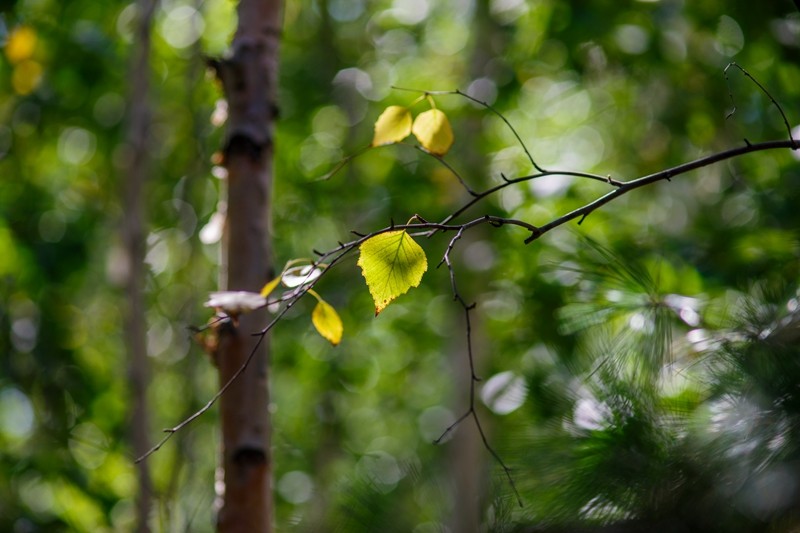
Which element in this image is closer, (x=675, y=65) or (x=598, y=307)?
(x=598, y=307)

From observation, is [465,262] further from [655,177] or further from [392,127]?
[655,177]

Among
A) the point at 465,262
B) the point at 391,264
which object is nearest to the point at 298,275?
the point at 391,264

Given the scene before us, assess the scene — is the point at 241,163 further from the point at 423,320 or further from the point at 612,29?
the point at 423,320

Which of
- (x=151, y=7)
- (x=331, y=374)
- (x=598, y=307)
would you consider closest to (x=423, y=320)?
(x=331, y=374)

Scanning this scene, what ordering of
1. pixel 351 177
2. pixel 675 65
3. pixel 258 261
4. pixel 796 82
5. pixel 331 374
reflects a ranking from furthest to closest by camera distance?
pixel 331 374, pixel 351 177, pixel 675 65, pixel 796 82, pixel 258 261

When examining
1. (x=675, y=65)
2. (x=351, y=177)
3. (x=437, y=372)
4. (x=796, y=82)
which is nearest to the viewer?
(x=796, y=82)

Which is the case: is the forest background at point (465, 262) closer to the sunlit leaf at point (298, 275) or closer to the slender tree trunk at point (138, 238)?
the slender tree trunk at point (138, 238)

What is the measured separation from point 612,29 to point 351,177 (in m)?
1.39

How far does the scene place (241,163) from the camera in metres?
1.24

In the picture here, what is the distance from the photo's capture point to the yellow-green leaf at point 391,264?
0.73 meters

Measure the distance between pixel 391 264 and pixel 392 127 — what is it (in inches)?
10.3

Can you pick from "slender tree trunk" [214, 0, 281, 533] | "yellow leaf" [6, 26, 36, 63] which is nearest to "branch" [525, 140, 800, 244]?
"slender tree trunk" [214, 0, 281, 533]

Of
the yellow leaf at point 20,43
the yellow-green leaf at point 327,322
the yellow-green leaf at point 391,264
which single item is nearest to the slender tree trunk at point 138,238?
the yellow leaf at point 20,43

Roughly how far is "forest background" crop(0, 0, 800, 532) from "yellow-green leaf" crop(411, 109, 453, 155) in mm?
95
